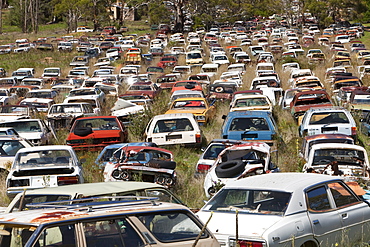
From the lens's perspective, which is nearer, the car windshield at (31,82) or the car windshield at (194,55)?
the car windshield at (31,82)

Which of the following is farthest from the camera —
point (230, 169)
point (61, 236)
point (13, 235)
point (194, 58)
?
point (194, 58)

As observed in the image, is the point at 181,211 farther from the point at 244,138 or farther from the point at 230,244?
the point at 244,138

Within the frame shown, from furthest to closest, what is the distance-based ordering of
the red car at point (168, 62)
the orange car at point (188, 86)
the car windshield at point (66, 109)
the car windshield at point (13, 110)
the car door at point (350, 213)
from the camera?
the red car at point (168, 62)
the orange car at point (188, 86)
the car windshield at point (13, 110)
the car windshield at point (66, 109)
the car door at point (350, 213)

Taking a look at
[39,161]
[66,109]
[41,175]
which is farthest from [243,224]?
[66,109]

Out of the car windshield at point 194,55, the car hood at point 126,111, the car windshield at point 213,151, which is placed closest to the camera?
the car windshield at point 213,151

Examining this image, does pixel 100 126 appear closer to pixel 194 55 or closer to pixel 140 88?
pixel 140 88

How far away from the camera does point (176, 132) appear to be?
18.4 meters

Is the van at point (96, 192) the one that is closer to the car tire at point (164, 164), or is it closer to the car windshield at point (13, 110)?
the car tire at point (164, 164)

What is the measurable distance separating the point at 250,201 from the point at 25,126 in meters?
13.3

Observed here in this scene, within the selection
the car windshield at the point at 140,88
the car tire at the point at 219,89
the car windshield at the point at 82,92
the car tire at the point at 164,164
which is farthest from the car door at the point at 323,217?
the car windshield at the point at 140,88

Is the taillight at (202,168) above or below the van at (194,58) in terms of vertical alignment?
above

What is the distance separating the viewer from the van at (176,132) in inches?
719

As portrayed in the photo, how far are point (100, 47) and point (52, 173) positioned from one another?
49.4 metres

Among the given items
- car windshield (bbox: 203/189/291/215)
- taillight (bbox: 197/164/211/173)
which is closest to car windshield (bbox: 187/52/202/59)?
taillight (bbox: 197/164/211/173)
